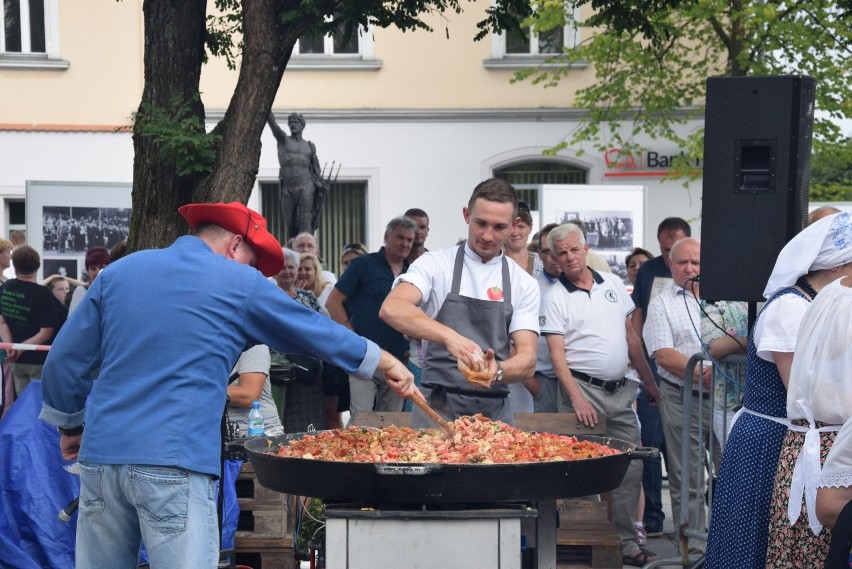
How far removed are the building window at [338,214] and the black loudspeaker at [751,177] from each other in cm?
1582

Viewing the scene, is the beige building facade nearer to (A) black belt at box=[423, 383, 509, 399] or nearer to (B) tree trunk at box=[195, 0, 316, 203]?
(B) tree trunk at box=[195, 0, 316, 203]

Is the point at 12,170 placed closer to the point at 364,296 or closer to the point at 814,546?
the point at 364,296

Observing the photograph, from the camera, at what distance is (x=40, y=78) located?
22203mm

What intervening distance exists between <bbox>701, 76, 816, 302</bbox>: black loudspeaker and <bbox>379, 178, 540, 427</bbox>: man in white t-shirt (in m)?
1.56

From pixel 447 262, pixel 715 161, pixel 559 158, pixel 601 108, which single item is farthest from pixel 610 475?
pixel 559 158

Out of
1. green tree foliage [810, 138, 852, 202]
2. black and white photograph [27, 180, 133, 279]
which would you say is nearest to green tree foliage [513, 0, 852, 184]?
green tree foliage [810, 138, 852, 202]

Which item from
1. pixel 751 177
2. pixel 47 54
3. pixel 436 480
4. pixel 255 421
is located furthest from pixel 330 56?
pixel 436 480

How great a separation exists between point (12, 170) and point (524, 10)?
14377mm

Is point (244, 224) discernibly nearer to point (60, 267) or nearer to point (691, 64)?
→ point (60, 267)

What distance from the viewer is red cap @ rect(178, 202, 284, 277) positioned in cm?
455

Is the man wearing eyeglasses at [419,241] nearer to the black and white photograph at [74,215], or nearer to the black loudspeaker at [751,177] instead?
the black loudspeaker at [751,177]

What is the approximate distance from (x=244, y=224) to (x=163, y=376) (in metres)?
0.65

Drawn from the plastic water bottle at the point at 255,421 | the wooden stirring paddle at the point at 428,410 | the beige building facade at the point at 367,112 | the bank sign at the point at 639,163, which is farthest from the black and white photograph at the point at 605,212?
the wooden stirring paddle at the point at 428,410

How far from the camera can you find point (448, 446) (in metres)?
4.87
